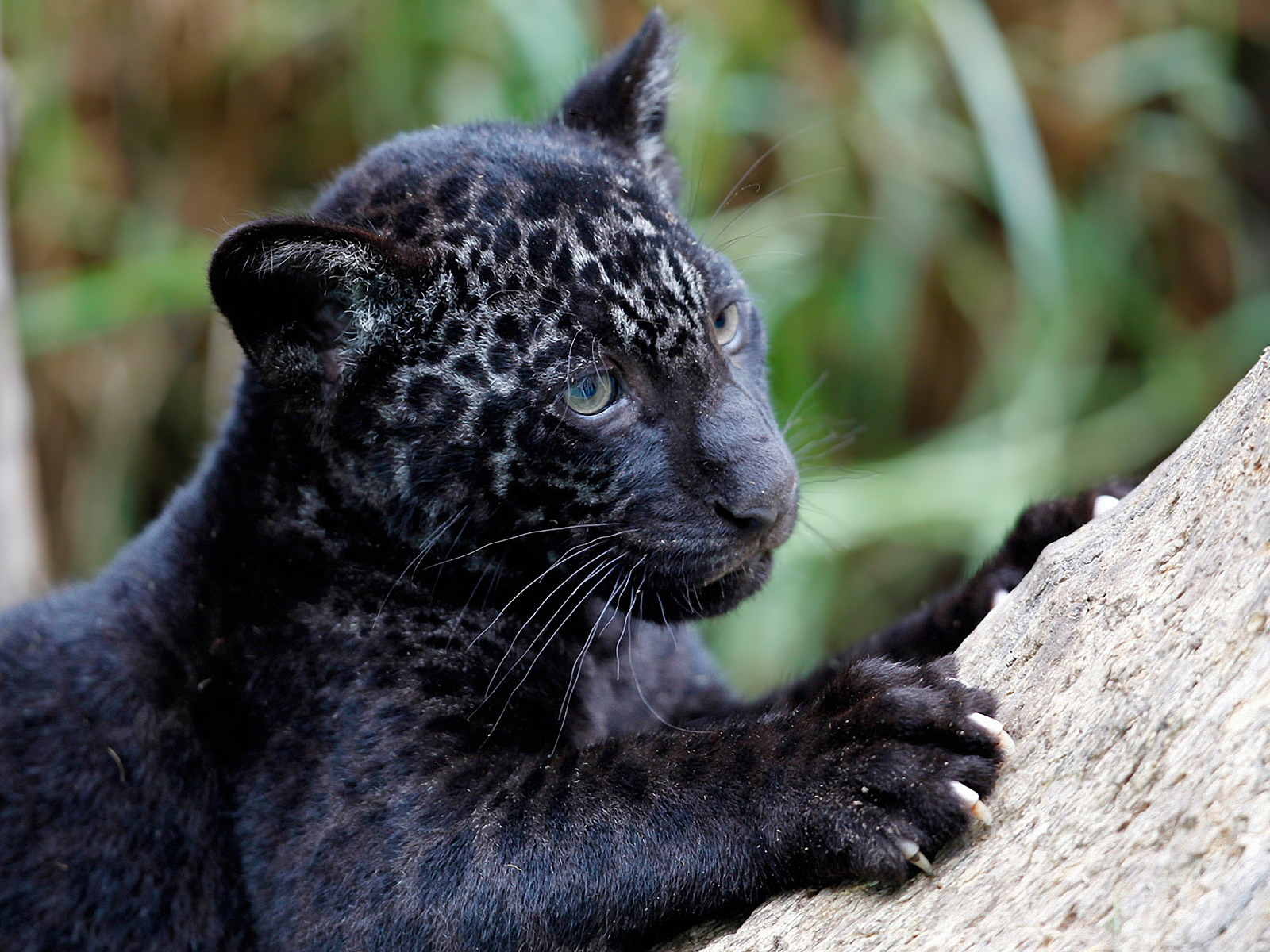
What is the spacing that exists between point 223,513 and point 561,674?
3.29 feet

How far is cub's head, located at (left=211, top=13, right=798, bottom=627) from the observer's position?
3080 millimetres

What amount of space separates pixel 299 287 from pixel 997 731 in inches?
75.7

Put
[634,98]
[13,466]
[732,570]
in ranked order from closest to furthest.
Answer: [732,570]
[634,98]
[13,466]

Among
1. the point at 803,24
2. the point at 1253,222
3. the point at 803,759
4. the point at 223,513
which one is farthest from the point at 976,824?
the point at 1253,222

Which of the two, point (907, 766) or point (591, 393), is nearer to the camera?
point (907, 766)

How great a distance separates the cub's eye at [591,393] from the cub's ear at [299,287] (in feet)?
1.73

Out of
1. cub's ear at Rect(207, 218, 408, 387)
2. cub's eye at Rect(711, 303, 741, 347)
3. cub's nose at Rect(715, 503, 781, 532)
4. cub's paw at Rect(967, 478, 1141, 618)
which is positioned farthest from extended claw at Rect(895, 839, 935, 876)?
Result: cub's ear at Rect(207, 218, 408, 387)

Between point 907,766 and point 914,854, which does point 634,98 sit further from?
point 914,854

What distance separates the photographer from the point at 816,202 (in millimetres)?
7281

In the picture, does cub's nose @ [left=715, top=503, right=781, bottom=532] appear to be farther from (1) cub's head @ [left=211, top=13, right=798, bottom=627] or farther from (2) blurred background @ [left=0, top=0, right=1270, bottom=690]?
(2) blurred background @ [left=0, top=0, right=1270, bottom=690]

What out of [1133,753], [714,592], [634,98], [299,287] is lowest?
[1133,753]

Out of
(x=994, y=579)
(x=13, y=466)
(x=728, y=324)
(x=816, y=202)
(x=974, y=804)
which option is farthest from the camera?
(x=816, y=202)

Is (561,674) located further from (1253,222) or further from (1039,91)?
(1253,222)

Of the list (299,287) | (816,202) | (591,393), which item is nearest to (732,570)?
(591,393)
